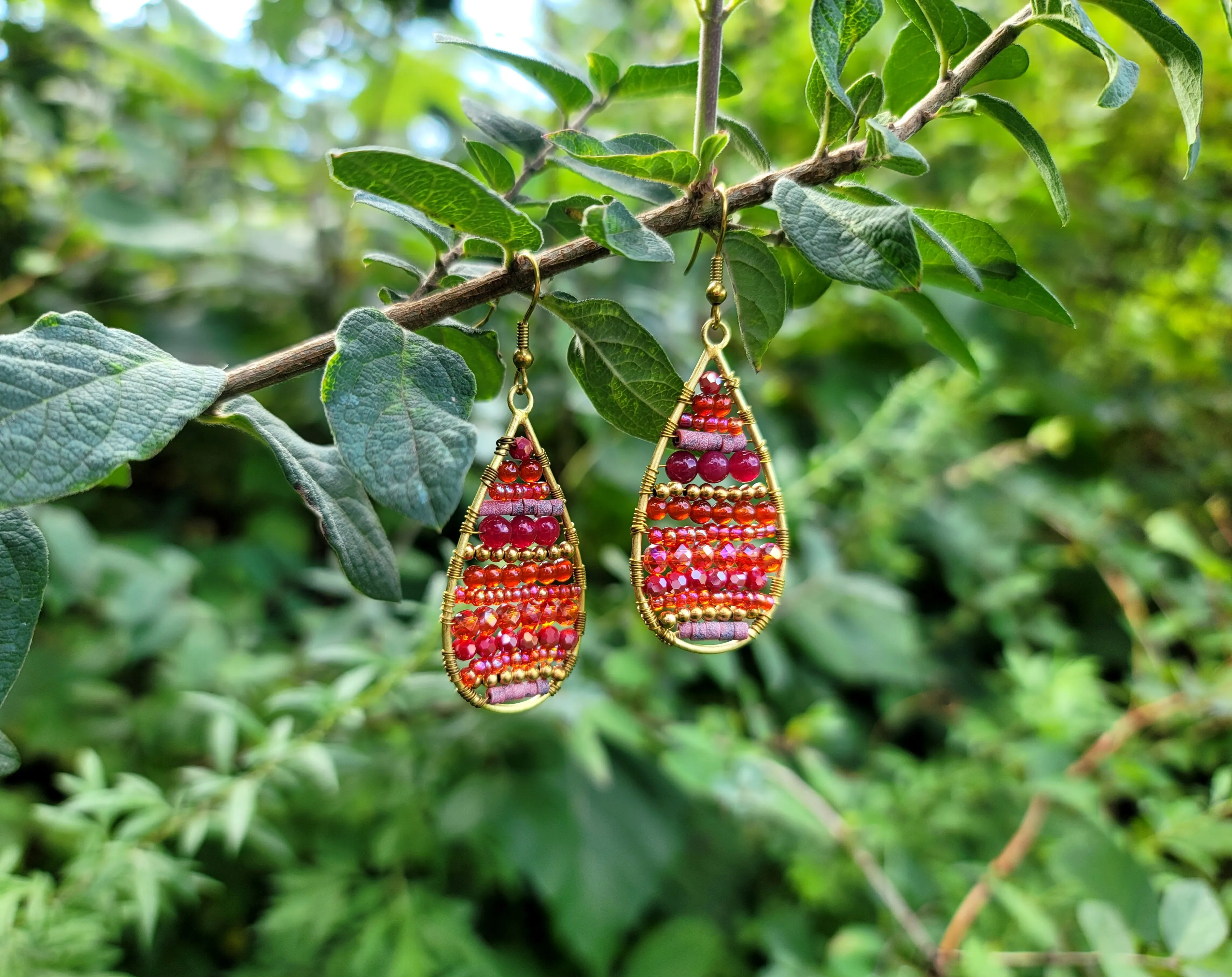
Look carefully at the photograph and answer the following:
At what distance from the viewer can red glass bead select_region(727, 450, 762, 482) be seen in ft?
1.74

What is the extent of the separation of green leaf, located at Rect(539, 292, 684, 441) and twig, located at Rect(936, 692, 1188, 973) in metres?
0.62

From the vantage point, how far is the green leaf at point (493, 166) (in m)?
0.46

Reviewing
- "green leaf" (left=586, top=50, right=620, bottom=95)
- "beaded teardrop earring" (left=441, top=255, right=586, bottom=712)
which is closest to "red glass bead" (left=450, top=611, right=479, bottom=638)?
"beaded teardrop earring" (left=441, top=255, right=586, bottom=712)

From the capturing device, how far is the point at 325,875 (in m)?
0.85

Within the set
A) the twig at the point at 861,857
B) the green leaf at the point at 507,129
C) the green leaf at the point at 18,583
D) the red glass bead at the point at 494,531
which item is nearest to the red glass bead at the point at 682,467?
the red glass bead at the point at 494,531

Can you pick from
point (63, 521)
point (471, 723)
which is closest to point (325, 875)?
point (471, 723)

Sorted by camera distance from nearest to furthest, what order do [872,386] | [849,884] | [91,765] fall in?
1. [91,765]
2. [849,884]
3. [872,386]

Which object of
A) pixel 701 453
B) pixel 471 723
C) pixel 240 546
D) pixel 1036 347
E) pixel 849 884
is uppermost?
pixel 1036 347

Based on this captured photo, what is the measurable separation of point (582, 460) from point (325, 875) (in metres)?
0.65

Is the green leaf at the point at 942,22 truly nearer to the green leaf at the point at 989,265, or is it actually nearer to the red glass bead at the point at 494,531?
the green leaf at the point at 989,265

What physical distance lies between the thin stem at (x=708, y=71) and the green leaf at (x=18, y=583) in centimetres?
37

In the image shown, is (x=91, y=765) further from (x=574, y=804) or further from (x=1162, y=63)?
(x=1162, y=63)

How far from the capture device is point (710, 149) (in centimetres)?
43

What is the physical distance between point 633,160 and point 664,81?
5.9 inches
